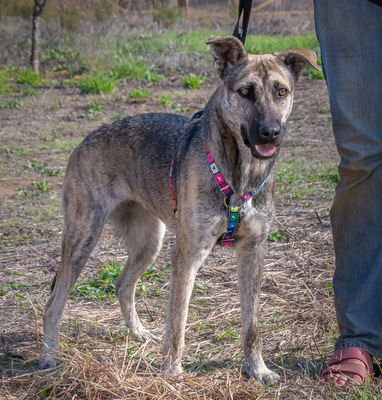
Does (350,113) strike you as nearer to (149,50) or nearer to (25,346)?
(25,346)

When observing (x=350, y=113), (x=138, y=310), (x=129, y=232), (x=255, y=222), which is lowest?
(x=138, y=310)

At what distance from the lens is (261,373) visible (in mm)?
3289

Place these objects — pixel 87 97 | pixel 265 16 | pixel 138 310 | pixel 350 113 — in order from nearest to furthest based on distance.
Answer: pixel 350 113, pixel 138 310, pixel 87 97, pixel 265 16

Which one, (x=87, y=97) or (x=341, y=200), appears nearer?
(x=341, y=200)

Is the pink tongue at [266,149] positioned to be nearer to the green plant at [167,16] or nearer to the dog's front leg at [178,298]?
the dog's front leg at [178,298]

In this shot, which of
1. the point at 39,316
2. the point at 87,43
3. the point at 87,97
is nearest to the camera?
the point at 39,316

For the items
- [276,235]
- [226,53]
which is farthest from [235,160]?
[276,235]

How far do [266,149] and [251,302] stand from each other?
0.95 m

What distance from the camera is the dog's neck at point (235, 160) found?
3.20m

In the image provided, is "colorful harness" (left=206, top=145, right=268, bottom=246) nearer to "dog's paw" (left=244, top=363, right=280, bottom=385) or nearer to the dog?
the dog

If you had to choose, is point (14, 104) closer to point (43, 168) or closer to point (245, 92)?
point (43, 168)

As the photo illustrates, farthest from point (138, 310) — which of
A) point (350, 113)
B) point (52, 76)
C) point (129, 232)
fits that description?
point (52, 76)

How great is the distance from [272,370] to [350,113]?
157 centimetres

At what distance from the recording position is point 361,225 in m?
3.12
